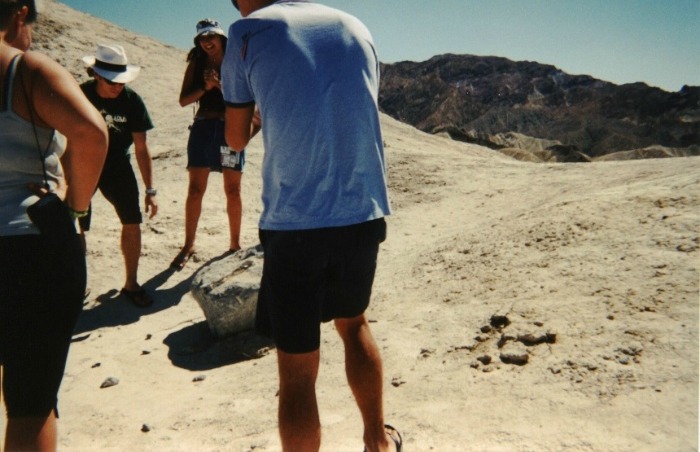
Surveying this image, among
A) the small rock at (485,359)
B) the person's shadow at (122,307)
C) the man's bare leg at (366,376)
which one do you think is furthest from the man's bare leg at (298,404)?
the person's shadow at (122,307)

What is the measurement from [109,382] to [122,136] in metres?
1.87

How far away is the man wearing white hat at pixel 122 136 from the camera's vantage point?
359cm

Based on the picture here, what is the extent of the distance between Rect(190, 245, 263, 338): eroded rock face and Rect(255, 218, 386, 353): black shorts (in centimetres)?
191

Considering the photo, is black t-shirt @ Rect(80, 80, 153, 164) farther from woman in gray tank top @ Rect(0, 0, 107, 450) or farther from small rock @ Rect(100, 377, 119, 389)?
woman in gray tank top @ Rect(0, 0, 107, 450)

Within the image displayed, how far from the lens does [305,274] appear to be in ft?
5.10

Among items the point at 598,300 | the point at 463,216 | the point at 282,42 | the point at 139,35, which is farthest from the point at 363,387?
the point at 139,35

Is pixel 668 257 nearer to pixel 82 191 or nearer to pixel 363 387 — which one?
pixel 363 387

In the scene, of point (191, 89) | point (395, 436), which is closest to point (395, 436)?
point (395, 436)

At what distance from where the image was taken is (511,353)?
2604 millimetres

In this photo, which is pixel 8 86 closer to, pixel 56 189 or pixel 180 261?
pixel 56 189

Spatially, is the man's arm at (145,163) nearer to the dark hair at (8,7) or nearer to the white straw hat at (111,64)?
the white straw hat at (111,64)

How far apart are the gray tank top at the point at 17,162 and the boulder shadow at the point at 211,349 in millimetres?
1987

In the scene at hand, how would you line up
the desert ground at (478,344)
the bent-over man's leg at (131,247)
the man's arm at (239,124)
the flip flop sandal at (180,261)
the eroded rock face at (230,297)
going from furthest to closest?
the flip flop sandal at (180,261) < the bent-over man's leg at (131,247) < the eroded rock face at (230,297) < the desert ground at (478,344) < the man's arm at (239,124)

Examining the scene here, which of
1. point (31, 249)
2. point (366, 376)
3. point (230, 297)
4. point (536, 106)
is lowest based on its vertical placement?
point (230, 297)
